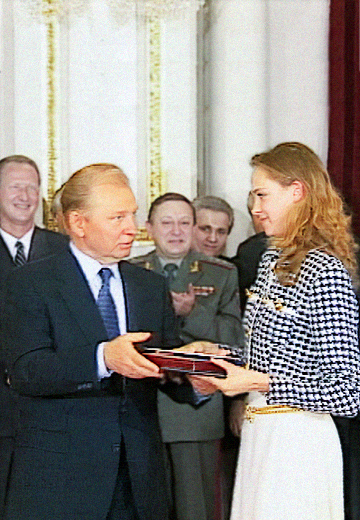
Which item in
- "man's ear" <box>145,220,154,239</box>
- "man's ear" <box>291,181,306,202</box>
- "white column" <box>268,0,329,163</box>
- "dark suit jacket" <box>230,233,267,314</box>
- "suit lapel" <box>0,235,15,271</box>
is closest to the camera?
"man's ear" <box>291,181,306,202</box>

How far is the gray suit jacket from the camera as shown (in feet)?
13.4

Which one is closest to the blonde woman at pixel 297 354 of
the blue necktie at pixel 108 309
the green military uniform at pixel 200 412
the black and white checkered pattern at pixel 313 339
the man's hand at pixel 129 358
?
the black and white checkered pattern at pixel 313 339

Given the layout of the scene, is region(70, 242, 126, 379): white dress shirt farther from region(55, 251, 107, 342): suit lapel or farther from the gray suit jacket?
the gray suit jacket

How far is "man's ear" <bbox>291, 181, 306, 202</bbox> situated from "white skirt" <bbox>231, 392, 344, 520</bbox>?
24.8 inches

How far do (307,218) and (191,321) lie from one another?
5.38ft

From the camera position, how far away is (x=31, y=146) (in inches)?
187

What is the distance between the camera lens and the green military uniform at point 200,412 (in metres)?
4.04

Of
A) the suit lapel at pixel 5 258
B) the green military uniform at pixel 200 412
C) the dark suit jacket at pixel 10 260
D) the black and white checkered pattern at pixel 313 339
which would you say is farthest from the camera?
the suit lapel at pixel 5 258

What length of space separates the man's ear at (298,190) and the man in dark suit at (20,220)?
1.80m

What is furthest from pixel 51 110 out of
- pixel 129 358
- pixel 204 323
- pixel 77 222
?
pixel 129 358

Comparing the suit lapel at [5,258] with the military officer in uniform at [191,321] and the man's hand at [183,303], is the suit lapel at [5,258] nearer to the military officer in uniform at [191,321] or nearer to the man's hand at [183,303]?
the military officer in uniform at [191,321]

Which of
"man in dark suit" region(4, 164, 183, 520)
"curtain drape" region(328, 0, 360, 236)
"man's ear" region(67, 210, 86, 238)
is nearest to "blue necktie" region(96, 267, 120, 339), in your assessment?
"man in dark suit" region(4, 164, 183, 520)

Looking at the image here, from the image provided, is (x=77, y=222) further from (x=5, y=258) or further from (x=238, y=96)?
(x=238, y=96)

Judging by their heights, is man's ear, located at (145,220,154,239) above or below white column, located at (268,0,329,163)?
below
